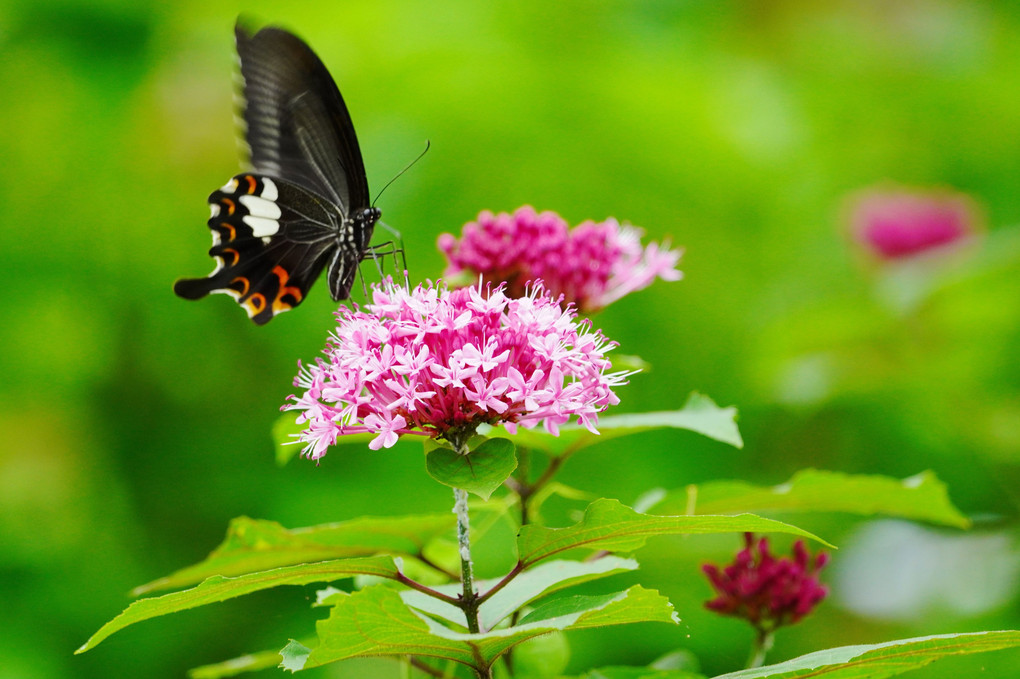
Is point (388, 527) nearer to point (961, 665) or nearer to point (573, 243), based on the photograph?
point (573, 243)

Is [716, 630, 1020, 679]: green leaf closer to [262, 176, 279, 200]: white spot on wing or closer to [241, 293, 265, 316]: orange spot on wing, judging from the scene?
[241, 293, 265, 316]: orange spot on wing

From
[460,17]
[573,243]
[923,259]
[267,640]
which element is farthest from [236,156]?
[923,259]

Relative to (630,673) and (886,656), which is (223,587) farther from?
(886,656)

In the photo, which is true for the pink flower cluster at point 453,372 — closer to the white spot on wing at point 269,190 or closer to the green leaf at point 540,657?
the green leaf at point 540,657

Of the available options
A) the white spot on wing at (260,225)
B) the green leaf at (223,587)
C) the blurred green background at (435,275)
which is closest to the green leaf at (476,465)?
the green leaf at (223,587)

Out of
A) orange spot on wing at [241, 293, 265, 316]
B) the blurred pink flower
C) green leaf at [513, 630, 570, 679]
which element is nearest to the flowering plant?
green leaf at [513, 630, 570, 679]

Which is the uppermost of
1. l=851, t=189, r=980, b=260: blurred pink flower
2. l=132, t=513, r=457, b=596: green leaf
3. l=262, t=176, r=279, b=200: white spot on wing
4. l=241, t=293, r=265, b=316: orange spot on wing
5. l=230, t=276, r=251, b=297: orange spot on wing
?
l=851, t=189, r=980, b=260: blurred pink flower
